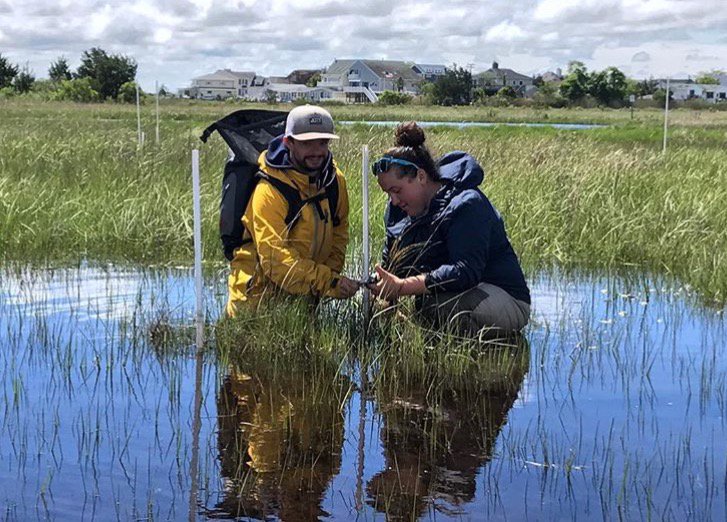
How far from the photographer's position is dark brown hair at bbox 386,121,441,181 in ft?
23.8

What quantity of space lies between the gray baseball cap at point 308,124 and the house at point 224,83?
153 meters

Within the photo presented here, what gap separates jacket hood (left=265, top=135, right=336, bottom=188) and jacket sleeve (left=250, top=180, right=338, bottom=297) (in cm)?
15

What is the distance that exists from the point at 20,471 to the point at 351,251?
6065mm

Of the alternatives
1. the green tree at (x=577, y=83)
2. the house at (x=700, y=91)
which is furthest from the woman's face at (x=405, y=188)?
Answer: the house at (x=700, y=91)

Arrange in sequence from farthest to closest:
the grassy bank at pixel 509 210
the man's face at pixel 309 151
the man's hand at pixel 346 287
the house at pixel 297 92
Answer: the house at pixel 297 92, the grassy bank at pixel 509 210, the man's hand at pixel 346 287, the man's face at pixel 309 151

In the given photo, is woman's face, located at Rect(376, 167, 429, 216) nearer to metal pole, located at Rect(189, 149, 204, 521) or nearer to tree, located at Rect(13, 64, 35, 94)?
metal pole, located at Rect(189, 149, 204, 521)

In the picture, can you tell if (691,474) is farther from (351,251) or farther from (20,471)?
(351,251)

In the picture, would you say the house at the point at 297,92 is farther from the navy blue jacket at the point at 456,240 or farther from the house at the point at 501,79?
the navy blue jacket at the point at 456,240

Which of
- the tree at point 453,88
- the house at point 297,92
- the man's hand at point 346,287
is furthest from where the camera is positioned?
the house at point 297,92

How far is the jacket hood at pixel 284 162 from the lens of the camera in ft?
23.8

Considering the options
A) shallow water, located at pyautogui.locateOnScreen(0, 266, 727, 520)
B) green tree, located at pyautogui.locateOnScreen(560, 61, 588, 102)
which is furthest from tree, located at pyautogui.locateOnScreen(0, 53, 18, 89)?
shallow water, located at pyautogui.locateOnScreen(0, 266, 727, 520)

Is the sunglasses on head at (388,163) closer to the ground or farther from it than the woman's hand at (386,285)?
farther from it

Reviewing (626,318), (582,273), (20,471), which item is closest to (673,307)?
(626,318)

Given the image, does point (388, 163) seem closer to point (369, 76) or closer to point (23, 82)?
point (23, 82)
